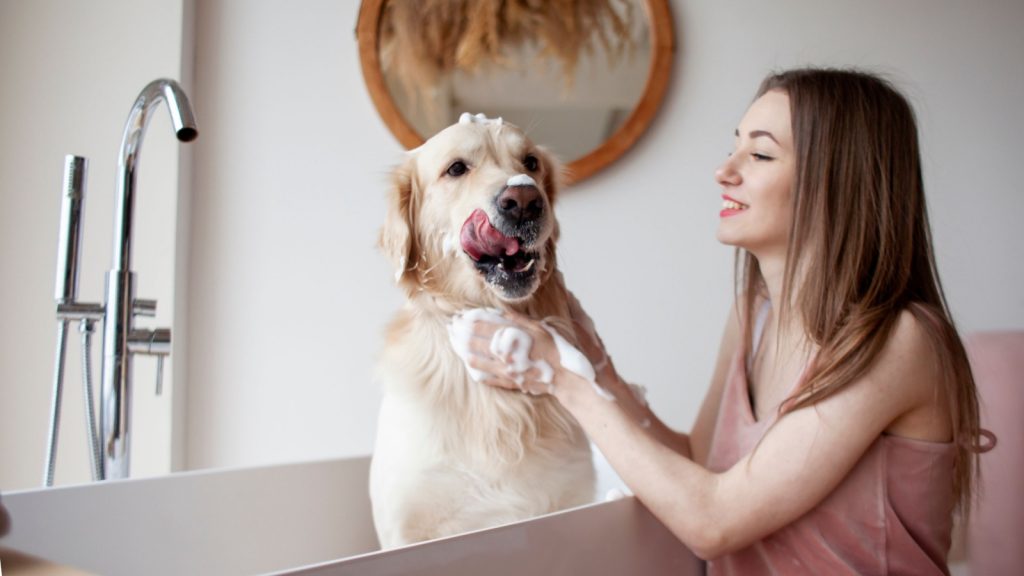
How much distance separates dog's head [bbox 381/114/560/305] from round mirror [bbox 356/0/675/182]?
2.46 feet

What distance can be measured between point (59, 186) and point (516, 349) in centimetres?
138

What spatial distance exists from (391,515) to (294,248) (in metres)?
1.10

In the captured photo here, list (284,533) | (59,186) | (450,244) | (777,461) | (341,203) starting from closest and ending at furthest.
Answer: (777,461)
(450,244)
(284,533)
(59,186)
(341,203)

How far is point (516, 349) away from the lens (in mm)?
1031

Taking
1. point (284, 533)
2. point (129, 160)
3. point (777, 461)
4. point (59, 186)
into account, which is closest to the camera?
point (777, 461)

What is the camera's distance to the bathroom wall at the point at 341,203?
1.89 metres

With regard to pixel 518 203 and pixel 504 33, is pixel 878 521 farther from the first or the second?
pixel 504 33

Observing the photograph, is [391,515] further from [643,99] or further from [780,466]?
Answer: [643,99]

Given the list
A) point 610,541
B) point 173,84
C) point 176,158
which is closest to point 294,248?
point 176,158

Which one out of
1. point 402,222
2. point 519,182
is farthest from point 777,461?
point 402,222

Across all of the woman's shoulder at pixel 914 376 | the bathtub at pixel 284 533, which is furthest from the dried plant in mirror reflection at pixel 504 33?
the woman's shoulder at pixel 914 376

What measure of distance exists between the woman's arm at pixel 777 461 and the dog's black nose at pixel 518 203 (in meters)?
0.26

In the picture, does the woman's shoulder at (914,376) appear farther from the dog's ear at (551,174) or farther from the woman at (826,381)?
the dog's ear at (551,174)

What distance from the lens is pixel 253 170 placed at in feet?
6.54
